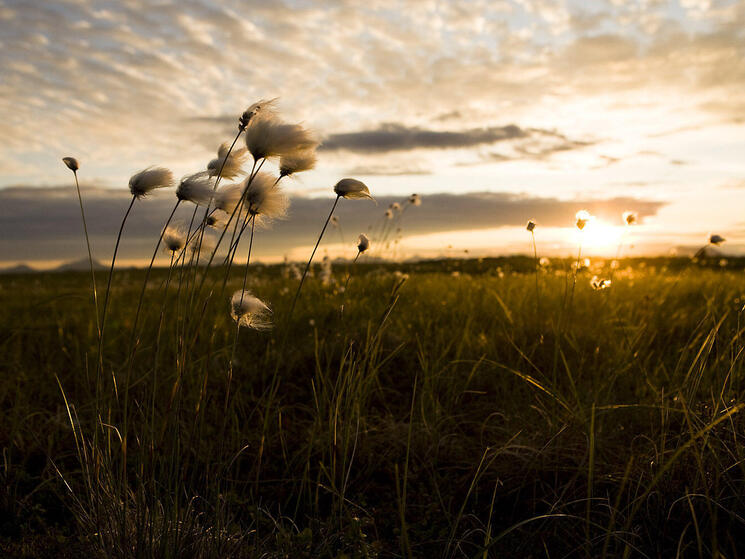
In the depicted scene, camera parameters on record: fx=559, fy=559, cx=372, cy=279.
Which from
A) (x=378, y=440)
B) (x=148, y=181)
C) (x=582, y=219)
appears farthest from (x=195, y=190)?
(x=582, y=219)

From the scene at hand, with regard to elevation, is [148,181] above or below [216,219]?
above

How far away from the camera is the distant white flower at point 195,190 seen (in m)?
1.97

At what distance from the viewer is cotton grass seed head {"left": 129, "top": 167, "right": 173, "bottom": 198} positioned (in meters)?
1.97

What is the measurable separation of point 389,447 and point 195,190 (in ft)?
5.61

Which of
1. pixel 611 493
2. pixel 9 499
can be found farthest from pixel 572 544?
pixel 9 499

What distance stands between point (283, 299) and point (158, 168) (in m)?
4.56

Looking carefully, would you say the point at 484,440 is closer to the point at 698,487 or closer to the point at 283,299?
the point at 698,487

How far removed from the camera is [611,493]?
8.13ft

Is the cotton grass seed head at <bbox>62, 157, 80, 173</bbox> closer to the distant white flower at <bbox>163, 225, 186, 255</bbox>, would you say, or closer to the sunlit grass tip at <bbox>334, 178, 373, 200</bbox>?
the distant white flower at <bbox>163, 225, 186, 255</bbox>

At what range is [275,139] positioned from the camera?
5.74 feet

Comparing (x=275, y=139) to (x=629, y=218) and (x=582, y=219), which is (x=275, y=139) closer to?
(x=582, y=219)

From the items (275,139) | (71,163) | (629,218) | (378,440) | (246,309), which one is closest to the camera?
(275,139)

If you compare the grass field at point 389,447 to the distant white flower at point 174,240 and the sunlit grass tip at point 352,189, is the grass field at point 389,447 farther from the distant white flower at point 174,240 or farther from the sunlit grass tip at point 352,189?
the sunlit grass tip at point 352,189

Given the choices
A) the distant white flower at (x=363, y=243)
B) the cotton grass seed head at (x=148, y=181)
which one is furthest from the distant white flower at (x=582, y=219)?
the cotton grass seed head at (x=148, y=181)
